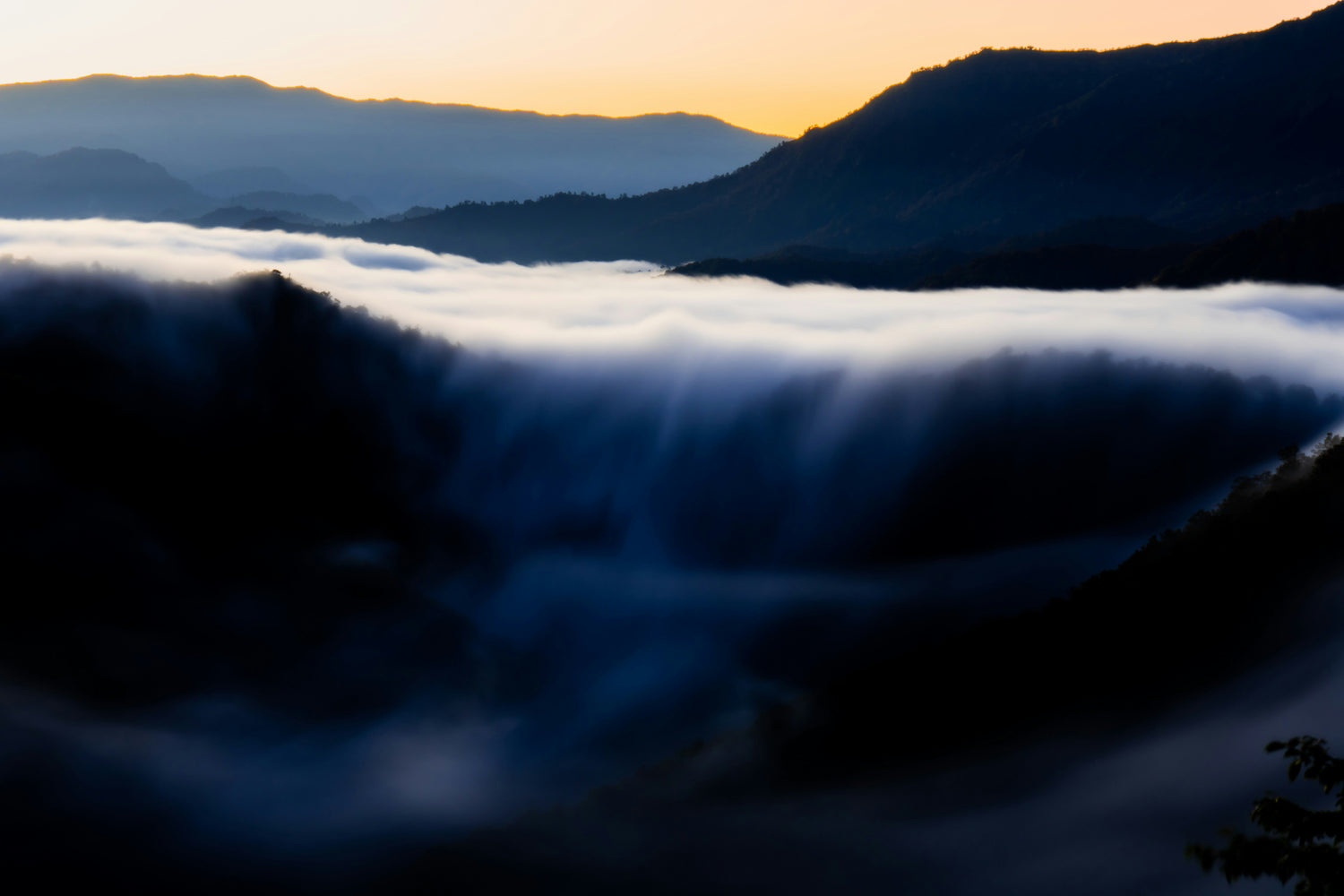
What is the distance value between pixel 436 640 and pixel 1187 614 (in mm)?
20713

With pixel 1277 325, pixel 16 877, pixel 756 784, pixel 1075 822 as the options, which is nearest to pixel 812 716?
pixel 756 784

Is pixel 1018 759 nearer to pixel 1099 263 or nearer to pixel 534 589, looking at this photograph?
pixel 534 589

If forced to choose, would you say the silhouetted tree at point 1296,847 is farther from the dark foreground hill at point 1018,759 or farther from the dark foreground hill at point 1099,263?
the dark foreground hill at point 1099,263

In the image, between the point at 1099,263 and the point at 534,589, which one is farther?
Result: the point at 1099,263

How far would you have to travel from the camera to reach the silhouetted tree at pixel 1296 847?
8.07 m

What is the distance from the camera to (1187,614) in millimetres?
24562

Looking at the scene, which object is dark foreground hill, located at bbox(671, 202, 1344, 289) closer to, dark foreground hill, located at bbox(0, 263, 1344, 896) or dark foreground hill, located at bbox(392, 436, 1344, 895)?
dark foreground hill, located at bbox(0, 263, 1344, 896)

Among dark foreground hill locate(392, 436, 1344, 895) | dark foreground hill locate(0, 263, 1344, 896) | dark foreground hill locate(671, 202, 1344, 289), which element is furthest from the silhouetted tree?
dark foreground hill locate(671, 202, 1344, 289)

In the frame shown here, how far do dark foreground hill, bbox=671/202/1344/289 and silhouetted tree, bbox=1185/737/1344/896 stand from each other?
293 feet

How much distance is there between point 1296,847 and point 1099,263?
5461 inches

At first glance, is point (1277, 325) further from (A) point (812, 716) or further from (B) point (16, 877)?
(B) point (16, 877)

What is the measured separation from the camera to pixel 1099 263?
440 ft

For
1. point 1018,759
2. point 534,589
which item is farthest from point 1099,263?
point 1018,759

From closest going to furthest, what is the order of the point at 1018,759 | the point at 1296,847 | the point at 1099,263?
the point at 1296,847
the point at 1018,759
the point at 1099,263
